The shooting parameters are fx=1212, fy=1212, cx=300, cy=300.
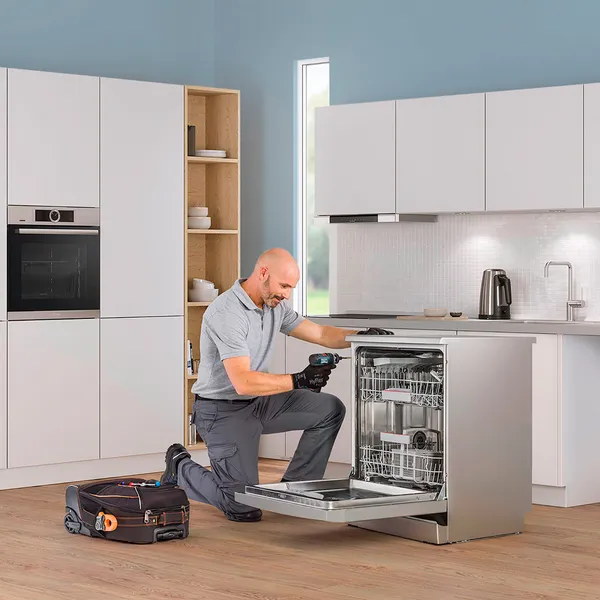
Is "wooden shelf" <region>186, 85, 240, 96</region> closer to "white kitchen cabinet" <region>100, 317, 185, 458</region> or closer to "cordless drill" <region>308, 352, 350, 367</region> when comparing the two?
"white kitchen cabinet" <region>100, 317, 185, 458</region>

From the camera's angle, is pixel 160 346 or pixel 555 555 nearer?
pixel 555 555

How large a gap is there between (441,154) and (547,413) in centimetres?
160

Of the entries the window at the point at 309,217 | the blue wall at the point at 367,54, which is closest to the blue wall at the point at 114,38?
the blue wall at the point at 367,54

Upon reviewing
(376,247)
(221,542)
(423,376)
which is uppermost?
(376,247)

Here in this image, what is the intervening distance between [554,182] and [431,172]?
A: 750mm

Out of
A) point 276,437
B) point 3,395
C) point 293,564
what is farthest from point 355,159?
point 293,564

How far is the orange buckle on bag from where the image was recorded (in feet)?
16.1

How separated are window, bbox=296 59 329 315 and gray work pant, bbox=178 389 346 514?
88.9 inches

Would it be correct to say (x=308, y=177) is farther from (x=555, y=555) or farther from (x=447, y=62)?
(x=555, y=555)

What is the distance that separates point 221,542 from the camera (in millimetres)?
4973

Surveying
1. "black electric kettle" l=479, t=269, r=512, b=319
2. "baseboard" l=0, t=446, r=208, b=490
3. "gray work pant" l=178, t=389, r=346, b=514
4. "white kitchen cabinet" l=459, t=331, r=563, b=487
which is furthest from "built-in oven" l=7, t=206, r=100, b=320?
"white kitchen cabinet" l=459, t=331, r=563, b=487

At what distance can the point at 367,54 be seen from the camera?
24.6 ft

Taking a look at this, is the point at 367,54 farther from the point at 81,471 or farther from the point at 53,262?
the point at 81,471

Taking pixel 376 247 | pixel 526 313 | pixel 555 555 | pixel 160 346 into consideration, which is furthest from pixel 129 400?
pixel 555 555
